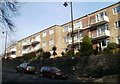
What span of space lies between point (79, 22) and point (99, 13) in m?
6.50

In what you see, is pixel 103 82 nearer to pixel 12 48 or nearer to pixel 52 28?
pixel 52 28

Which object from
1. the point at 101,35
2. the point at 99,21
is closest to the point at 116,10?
the point at 99,21

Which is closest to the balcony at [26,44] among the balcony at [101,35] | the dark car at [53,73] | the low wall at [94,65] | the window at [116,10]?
the balcony at [101,35]

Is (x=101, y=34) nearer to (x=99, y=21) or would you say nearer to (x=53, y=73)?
(x=99, y=21)

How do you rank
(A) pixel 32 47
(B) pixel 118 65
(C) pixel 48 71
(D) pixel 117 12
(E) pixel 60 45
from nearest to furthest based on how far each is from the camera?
(B) pixel 118 65 < (C) pixel 48 71 < (D) pixel 117 12 < (E) pixel 60 45 < (A) pixel 32 47

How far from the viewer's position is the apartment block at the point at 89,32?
1346 inches

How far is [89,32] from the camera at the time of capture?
128ft

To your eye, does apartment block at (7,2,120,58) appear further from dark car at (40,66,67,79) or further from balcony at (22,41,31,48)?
dark car at (40,66,67,79)

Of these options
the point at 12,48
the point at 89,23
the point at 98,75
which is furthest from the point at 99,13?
the point at 12,48

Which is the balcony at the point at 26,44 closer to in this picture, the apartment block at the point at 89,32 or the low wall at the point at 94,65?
the apartment block at the point at 89,32

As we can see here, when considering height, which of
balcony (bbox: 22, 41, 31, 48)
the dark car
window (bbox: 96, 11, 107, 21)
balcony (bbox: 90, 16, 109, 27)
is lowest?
the dark car

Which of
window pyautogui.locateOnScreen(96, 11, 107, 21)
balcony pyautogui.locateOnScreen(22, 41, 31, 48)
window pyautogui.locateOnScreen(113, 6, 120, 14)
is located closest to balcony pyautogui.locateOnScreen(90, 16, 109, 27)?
window pyautogui.locateOnScreen(96, 11, 107, 21)

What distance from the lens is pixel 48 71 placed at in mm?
21844

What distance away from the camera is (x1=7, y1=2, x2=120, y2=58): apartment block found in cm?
3419
